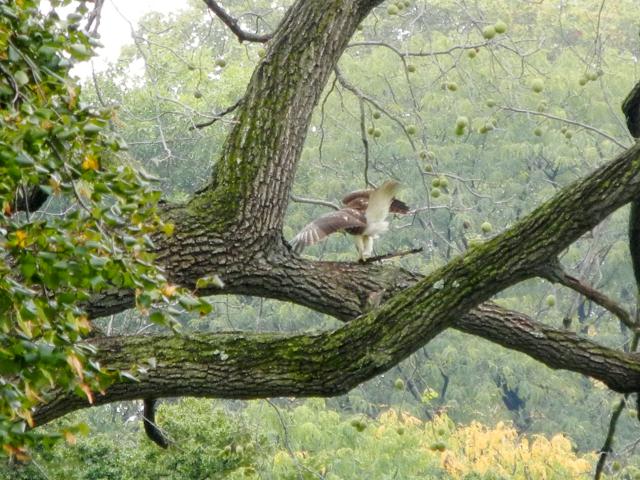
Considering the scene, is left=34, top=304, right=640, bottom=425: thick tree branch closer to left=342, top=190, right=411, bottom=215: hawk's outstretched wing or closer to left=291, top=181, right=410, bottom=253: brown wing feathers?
left=291, top=181, right=410, bottom=253: brown wing feathers

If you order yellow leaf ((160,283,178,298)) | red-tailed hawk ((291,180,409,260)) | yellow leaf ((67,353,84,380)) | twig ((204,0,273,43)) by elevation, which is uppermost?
twig ((204,0,273,43))

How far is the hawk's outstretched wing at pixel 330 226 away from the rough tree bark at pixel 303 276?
1.88ft

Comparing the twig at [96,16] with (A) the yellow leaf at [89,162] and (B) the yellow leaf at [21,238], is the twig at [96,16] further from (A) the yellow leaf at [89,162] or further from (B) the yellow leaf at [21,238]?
(B) the yellow leaf at [21,238]

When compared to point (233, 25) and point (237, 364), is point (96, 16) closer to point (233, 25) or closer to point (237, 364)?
point (233, 25)

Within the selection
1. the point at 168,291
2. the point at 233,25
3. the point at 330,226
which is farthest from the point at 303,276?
the point at 168,291

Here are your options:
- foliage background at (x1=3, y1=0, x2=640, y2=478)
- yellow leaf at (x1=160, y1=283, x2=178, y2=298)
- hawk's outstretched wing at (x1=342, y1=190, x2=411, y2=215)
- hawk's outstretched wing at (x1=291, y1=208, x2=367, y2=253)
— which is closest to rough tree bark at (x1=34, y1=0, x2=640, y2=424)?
hawk's outstretched wing at (x1=291, y1=208, x2=367, y2=253)

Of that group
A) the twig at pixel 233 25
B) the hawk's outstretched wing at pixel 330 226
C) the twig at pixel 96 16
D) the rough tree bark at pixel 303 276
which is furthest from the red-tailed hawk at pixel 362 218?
the twig at pixel 96 16

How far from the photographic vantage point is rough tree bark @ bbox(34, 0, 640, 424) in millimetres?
3627

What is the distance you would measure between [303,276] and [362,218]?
43.1 inches

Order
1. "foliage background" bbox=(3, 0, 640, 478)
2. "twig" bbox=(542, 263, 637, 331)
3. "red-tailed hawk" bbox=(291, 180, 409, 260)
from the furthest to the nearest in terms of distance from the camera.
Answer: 1. "foliage background" bbox=(3, 0, 640, 478)
2. "red-tailed hawk" bbox=(291, 180, 409, 260)
3. "twig" bbox=(542, 263, 637, 331)

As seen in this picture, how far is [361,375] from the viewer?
3.63 meters

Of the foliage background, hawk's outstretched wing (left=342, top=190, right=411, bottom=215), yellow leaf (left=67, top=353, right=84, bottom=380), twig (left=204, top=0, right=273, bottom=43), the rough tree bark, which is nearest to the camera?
yellow leaf (left=67, top=353, right=84, bottom=380)

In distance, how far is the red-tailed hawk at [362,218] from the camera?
16.6 feet

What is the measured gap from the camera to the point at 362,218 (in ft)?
17.4
